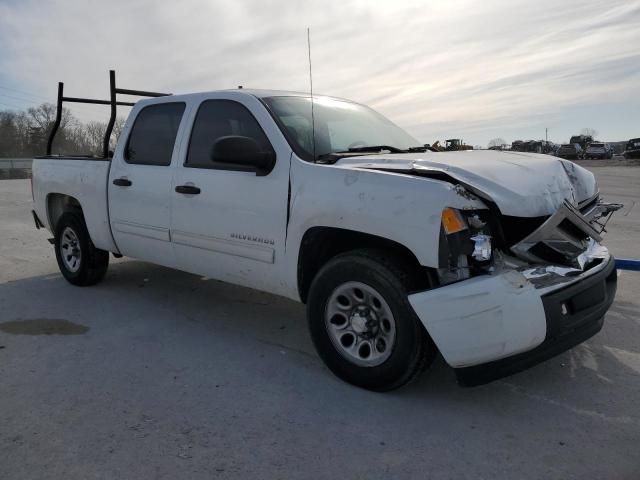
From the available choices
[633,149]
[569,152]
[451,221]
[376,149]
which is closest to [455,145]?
[376,149]

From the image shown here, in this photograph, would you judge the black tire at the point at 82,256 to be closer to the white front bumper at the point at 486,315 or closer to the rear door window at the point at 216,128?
the rear door window at the point at 216,128

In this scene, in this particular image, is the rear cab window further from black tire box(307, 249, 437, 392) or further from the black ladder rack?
black tire box(307, 249, 437, 392)

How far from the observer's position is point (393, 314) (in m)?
3.00

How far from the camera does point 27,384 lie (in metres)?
3.38

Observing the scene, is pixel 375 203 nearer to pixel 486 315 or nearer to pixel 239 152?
pixel 486 315

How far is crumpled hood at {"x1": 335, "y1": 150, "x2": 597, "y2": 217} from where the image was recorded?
284cm

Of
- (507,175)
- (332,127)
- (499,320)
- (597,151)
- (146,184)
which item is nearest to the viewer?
(499,320)

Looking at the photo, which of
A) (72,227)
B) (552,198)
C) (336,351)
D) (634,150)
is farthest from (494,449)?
(634,150)

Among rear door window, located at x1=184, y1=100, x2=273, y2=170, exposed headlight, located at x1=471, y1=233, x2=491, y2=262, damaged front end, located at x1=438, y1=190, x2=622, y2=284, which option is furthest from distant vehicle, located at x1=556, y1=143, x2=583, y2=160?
exposed headlight, located at x1=471, y1=233, x2=491, y2=262

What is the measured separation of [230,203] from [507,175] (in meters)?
1.92

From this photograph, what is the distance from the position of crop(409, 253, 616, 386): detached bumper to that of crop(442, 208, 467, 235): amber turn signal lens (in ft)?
0.90

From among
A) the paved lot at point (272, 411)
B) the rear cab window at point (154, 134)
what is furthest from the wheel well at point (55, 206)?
the paved lot at point (272, 411)

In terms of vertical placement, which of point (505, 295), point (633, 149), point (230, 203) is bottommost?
point (505, 295)

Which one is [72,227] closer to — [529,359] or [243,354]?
[243,354]
